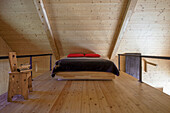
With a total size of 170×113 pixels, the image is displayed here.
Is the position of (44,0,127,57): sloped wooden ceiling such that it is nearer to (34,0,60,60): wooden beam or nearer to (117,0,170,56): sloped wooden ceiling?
(34,0,60,60): wooden beam

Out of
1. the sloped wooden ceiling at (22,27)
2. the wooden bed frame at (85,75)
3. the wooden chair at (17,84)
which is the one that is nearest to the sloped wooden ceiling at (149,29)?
the wooden bed frame at (85,75)

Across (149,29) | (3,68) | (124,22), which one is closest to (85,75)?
(124,22)

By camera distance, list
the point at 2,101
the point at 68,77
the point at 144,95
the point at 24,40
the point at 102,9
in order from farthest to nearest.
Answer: the point at 24,40 → the point at 102,9 → the point at 68,77 → the point at 144,95 → the point at 2,101

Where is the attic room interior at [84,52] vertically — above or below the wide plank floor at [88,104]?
above

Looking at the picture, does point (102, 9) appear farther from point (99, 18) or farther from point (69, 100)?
point (69, 100)

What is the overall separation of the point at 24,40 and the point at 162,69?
18.4 ft

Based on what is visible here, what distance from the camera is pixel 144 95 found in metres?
1.78

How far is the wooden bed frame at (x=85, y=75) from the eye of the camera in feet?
9.01

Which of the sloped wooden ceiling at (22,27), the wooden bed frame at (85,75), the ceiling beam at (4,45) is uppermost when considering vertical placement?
the sloped wooden ceiling at (22,27)

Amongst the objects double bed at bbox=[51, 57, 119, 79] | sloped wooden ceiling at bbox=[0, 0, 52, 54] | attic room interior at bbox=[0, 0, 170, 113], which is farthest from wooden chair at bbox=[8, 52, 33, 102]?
sloped wooden ceiling at bbox=[0, 0, 52, 54]

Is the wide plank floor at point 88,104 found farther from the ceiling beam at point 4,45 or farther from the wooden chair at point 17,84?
the ceiling beam at point 4,45

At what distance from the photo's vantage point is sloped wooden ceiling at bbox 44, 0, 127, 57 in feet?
9.52

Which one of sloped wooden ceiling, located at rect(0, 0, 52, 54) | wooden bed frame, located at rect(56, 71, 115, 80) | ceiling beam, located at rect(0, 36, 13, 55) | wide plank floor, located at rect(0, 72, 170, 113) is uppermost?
sloped wooden ceiling, located at rect(0, 0, 52, 54)

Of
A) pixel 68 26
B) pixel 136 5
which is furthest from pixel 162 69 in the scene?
pixel 68 26
